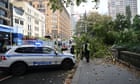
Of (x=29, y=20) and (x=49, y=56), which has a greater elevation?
(x=29, y=20)

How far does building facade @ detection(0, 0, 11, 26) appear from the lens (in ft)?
293

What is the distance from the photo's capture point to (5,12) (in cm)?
9238

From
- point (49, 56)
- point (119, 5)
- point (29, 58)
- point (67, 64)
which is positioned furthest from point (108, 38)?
point (119, 5)

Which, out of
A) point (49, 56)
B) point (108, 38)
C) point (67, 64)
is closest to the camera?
point (49, 56)

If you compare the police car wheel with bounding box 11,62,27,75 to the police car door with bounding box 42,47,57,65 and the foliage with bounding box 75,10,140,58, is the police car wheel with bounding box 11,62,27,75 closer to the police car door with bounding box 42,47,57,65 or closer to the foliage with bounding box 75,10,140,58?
the police car door with bounding box 42,47,57,65

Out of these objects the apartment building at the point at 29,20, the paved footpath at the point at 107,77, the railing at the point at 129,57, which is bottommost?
the paved footpath at the point at 107,77

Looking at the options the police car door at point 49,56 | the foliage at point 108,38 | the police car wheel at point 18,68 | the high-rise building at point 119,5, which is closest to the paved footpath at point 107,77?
the police car door at point 49,56

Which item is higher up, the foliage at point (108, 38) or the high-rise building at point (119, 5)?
the high-rise building at point (119, 5)

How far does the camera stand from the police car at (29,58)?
16.4 meters

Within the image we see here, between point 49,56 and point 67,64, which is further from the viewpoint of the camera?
point 67,64

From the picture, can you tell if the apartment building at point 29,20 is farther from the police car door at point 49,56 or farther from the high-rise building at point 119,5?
the police car door at point 49,56

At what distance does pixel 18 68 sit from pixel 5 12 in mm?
78358

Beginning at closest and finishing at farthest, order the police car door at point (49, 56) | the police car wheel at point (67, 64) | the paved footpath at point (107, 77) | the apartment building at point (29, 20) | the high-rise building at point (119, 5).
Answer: the paved footpath at point (107, 77) → the police car door at point (49, 56) → the police car wheel at point (67, 64) → the high-rise building at point (119, 5) → the apartment building at point (29, 20)

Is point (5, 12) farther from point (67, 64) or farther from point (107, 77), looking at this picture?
point (107, 77)
